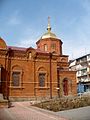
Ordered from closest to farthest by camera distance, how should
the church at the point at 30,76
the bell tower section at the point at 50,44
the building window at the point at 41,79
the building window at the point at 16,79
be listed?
the church at the point at 30,76 < the building window at the point at 16,79 < the building window at the point at 41,79 < the bell tower section at the point at 50,44

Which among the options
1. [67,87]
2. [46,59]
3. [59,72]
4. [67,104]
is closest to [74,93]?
[67,87]

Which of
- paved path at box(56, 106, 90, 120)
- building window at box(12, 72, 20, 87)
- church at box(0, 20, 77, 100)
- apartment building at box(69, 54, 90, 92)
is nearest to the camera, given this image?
paved path at box(56, 106, 90, 120)

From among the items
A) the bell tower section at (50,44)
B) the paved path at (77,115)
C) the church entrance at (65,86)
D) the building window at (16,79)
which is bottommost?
the paved path at (77,115)

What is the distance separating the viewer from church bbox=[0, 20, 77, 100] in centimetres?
3036

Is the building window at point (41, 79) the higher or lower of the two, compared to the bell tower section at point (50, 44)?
lower

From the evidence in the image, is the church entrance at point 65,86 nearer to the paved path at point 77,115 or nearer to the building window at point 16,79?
the building window at point 16,79

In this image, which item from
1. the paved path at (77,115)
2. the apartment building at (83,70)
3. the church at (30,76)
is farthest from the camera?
the apartment building at (83,70)

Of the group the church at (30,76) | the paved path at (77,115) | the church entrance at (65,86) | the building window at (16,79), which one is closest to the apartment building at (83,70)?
the church entrance at (65,86)

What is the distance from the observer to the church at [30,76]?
99.6 feet

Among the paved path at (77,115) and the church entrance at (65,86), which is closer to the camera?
the paved path at (77,115)

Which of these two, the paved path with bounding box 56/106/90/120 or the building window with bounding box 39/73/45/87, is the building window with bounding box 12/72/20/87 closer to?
the building window with bounding box 39/73/45/87

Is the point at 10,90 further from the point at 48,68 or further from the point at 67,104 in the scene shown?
the point at 67,104

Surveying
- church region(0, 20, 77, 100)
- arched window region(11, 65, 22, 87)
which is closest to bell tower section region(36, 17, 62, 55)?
church region(0, 20, 77, 100)

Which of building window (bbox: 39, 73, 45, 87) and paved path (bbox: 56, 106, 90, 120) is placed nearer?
paved path (bbox: 56, 106, 90, 120)
